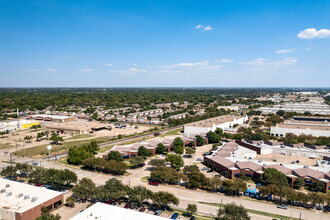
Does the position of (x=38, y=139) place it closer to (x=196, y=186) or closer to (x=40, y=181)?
(x=40, y=181)

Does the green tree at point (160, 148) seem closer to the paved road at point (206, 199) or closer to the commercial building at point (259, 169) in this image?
the commercial building at point (259, 169)

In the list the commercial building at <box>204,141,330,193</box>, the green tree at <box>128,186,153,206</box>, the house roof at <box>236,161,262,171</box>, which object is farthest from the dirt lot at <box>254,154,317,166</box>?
the green tree at <box>128,186,153,206</box>

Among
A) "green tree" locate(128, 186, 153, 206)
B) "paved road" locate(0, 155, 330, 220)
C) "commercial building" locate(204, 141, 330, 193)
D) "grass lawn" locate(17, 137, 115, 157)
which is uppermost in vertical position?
"green tree" locate(128, 186, 153, 206)

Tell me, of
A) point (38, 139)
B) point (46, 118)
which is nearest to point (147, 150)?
point (38, 139)

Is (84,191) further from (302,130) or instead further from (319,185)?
(302,130)

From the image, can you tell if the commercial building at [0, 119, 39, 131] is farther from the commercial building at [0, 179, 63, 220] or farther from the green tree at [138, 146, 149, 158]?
the commercial building at [0, 179, 63, 220]

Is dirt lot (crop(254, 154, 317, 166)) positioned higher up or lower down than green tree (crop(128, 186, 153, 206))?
lower down

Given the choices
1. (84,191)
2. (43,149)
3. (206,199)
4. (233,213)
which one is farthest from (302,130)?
(43,149)
